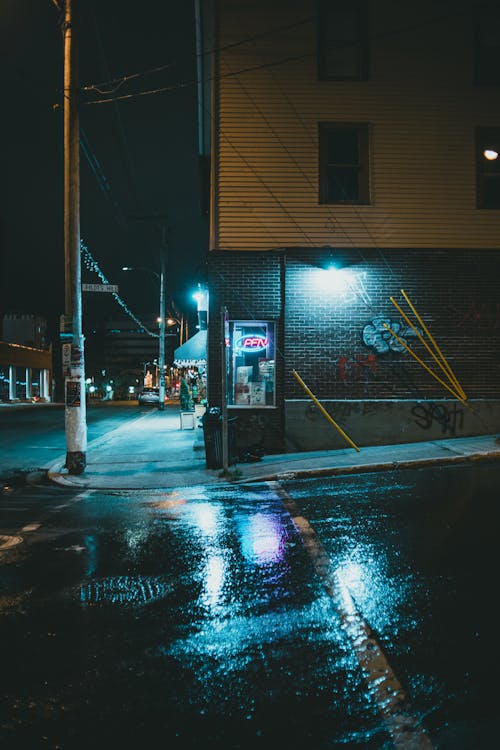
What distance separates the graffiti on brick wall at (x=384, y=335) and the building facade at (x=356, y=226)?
0.04 meters

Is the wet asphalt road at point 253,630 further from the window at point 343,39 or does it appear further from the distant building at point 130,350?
the distant building at point 130,350

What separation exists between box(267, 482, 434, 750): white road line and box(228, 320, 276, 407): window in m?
8.55

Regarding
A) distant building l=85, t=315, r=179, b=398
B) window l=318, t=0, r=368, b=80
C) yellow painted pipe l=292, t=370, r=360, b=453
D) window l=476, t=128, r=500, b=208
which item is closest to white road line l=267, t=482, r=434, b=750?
yellow painted pipe l=292, t=370, r=360, b=453

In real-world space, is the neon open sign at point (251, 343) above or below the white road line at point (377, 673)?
above

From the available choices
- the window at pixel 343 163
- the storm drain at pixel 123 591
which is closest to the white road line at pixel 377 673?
the storm drain at pixel 123 591

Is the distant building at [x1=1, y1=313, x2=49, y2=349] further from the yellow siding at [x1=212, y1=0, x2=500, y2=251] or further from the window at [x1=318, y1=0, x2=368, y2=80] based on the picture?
the window at [x1=318, y1=0, x2=368, y2=80]

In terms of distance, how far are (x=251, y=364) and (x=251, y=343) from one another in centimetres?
54

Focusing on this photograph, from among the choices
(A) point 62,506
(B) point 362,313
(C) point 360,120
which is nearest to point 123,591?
(A) point 62,506

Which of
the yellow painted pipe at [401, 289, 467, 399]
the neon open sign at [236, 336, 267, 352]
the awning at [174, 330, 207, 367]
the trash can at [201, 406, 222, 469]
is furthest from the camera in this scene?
the awning at [174, 330, 207, 367]

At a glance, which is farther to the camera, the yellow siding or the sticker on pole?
the yellow siding

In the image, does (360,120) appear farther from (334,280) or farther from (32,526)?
(32,526)

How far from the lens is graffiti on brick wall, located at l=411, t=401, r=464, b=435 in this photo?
1396cm

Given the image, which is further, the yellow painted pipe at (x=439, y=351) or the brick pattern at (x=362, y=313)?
the yellow painted pipe at (x=439, y=351)

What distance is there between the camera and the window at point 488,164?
47.4 ft
